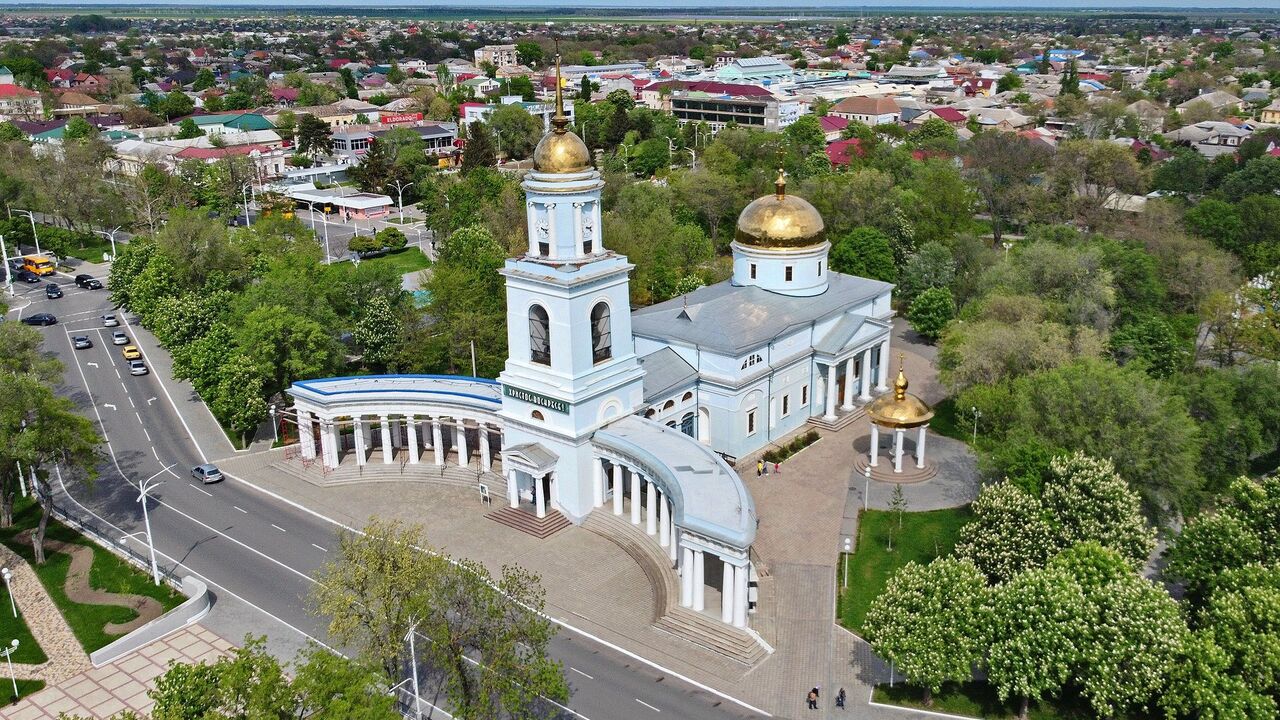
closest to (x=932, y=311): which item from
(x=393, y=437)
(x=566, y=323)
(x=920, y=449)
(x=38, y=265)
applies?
(x=920, y=449)

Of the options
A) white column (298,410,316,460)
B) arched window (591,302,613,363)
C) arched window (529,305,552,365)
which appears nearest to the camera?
arched window (529,305,552,365)

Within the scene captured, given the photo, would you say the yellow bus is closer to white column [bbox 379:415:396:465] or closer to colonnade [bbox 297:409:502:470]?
colonnade [bbox 297:409:502:470]

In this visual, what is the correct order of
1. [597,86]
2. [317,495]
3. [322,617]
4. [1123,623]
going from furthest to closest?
[597,86], [317,495], [322,617], [1123,623]

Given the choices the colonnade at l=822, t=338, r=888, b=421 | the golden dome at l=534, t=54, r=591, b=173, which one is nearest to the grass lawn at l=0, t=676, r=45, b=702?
the golden dome at l=534, t=54, r=591, b=173

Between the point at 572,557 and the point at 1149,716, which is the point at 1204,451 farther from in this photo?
the point at 572,557

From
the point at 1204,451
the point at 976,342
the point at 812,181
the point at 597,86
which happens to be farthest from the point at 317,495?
the point at 597,86

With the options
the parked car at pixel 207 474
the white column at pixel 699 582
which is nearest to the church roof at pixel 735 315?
the white column at pixel 699 582

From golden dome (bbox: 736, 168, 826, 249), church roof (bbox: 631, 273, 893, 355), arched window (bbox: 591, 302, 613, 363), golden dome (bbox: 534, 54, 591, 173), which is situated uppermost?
golden dome (bbox: 534, 54, 591, 173)

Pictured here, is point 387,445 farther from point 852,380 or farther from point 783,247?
point 852,380
